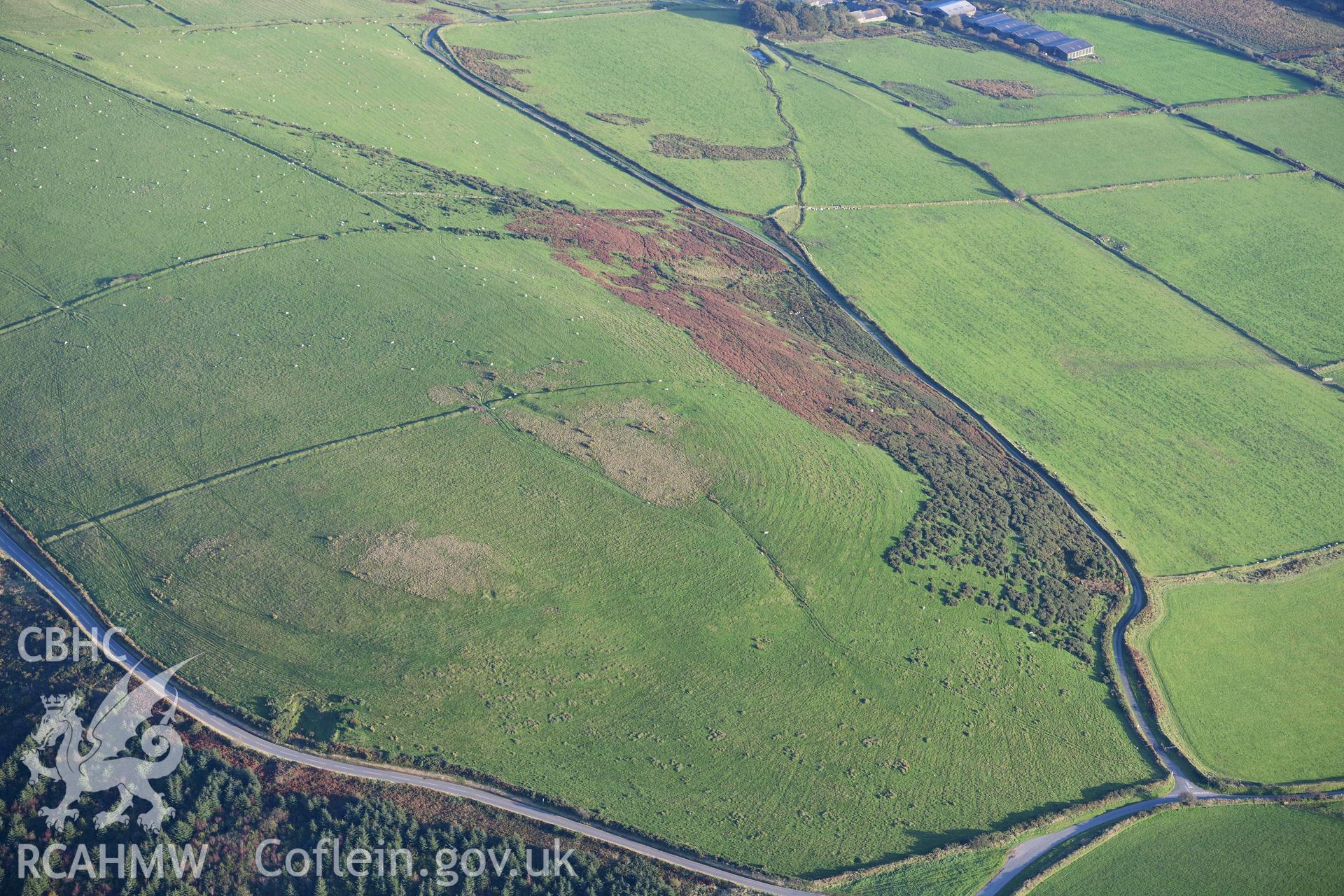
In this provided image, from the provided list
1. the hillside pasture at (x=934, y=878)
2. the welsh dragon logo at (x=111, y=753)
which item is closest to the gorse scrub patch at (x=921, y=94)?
the hillside pasture at (x=934, y=878)

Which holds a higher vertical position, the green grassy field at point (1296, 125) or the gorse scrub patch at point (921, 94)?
the green grassy field at point (1296, 125)

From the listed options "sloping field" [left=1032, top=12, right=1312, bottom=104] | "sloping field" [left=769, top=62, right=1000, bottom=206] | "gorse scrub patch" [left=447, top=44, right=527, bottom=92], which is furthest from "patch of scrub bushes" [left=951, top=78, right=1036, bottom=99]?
"gorse scrub patch" [left=447, top=44, right=527, bottom=92]

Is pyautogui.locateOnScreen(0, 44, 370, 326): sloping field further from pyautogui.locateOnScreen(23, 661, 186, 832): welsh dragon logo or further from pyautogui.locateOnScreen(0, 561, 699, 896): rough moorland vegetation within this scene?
pyautogui.locateOnScreen(0, 561, 699, 896): rough moorland vegetation

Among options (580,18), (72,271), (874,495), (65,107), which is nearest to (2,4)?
(65,107)

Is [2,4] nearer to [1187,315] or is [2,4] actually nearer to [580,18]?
[580,18]

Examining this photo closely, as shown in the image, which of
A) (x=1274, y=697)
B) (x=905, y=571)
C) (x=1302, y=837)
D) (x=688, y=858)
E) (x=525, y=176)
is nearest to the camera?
(x=688, y=858)

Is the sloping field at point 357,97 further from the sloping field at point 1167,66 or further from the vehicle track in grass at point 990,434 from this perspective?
the sloping field at point 1167,66
